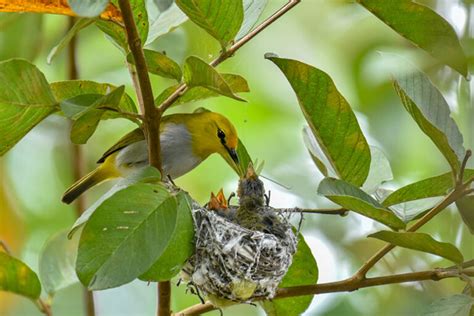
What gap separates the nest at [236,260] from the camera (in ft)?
7.52

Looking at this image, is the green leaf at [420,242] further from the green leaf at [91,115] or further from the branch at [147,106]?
the green leaf at [91,115]

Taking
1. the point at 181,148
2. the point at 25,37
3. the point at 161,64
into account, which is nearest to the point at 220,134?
the point at 181,148

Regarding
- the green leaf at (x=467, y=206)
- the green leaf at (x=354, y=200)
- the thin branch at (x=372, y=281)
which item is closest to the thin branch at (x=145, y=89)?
the green leaf at (x=354, y=200)

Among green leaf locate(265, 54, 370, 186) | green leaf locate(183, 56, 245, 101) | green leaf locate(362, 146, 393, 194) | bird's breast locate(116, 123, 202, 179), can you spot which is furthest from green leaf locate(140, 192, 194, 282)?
bird's breast locate(116, 123, 202, 179)

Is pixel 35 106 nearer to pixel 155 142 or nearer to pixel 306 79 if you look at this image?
pixel 155 142

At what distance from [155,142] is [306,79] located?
0.36 meters

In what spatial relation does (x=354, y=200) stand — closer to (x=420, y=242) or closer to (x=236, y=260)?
(x=420, y=242)

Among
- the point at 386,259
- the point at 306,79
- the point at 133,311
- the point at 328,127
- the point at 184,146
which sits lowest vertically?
the point at 133,311

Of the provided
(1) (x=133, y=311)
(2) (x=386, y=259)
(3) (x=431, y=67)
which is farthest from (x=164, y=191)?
(1) (x=133, y=311)

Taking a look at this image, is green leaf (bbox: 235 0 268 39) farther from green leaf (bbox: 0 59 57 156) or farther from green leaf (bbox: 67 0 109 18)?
green leaf (bbox: 67 0 109 18)

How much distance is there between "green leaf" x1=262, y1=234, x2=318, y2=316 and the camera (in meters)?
2.29

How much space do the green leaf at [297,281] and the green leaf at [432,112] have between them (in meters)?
0.56

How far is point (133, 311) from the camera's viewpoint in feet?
13.6

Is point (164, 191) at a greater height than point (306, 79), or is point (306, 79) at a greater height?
point (306, 79)
